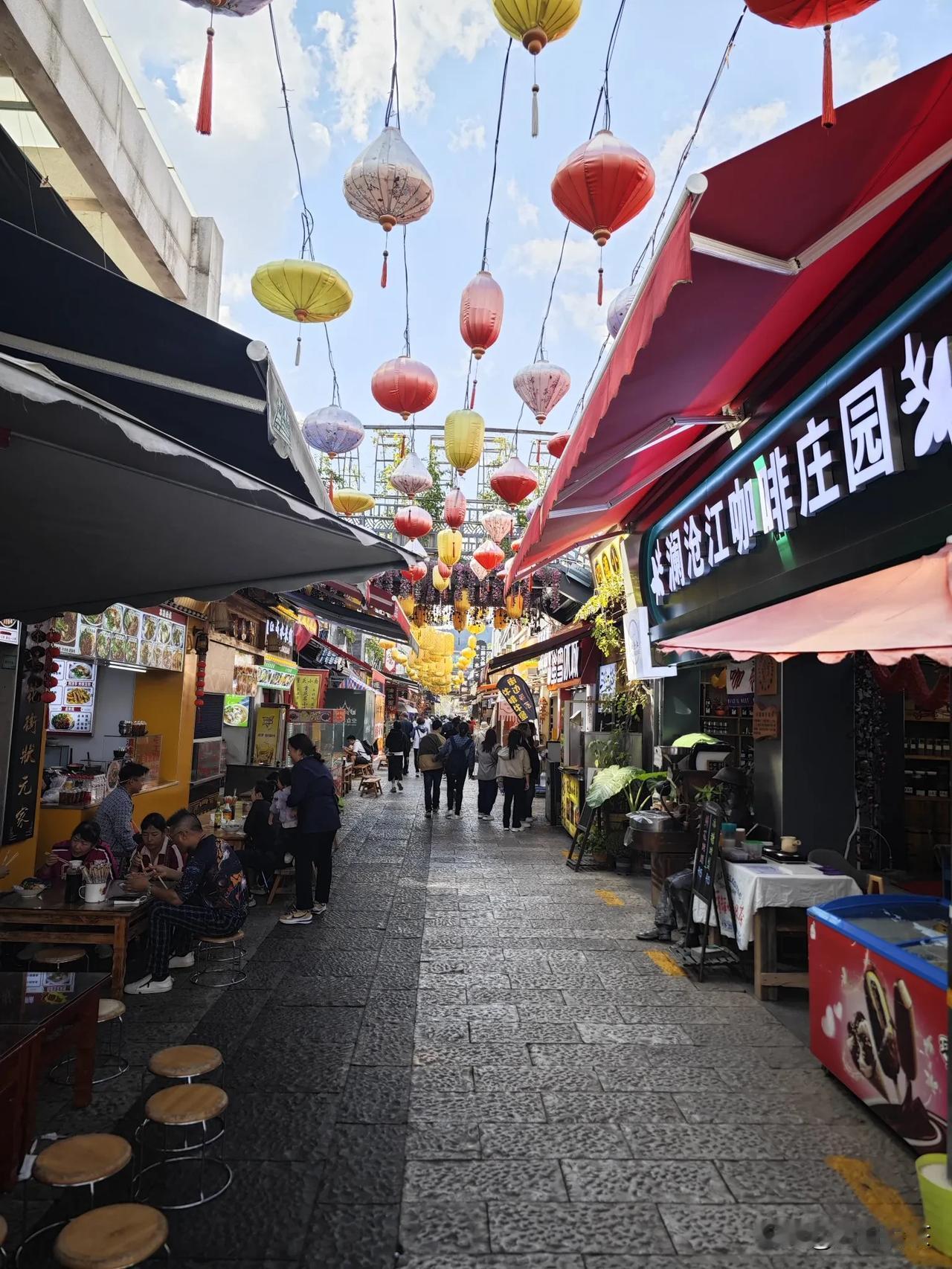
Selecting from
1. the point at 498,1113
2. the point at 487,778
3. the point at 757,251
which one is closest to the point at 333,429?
the point at 757,251

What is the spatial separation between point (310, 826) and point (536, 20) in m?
6.66

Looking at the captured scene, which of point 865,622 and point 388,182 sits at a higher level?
point 388,182

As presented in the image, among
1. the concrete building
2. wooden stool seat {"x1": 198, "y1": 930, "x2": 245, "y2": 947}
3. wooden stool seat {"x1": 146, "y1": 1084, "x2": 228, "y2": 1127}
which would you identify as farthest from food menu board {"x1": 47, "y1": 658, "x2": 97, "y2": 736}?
wooden stool seat {"x1": 146, "y1": 1084, "x2": 228, "y2": 1127}

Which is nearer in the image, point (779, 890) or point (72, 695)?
point (779, 890)

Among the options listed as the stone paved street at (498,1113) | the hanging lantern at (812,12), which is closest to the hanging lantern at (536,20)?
the hanging lantern at (812,12)

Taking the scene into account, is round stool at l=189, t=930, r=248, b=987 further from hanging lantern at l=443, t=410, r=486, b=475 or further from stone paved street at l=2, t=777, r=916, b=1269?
hanging lantern at l=443, t=410, r=486, b=475

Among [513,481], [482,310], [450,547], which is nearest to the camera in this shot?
[482,310]

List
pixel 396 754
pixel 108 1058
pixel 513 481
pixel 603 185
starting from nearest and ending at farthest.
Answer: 1. pixel 108 1058
2. pixel 603 185
3. pixel 513 481
4. pixel 396 754

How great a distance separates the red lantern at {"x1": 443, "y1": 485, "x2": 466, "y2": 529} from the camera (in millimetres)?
13445

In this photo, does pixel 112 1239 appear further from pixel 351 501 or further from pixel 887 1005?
pixel 351 501

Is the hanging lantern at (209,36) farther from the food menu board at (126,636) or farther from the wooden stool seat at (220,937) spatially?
the wooden stool seat at (220,937)

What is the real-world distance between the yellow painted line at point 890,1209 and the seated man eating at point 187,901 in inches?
168

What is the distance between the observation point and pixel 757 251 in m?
4.16

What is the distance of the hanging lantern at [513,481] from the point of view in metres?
10.3
